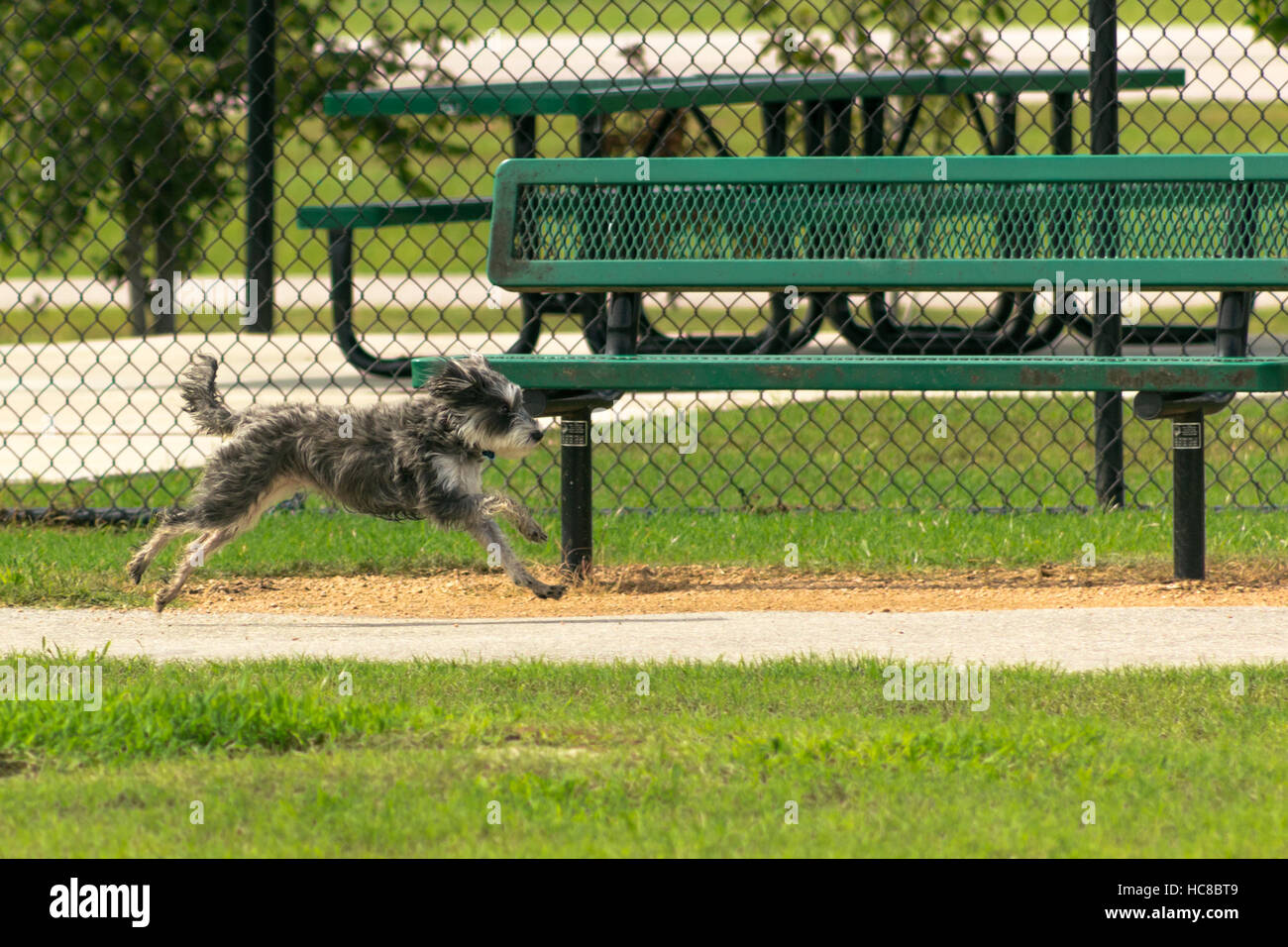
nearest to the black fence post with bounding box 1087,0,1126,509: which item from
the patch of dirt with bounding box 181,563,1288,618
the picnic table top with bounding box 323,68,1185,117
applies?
the patch of dirt with bounding box 181,563,1288,618

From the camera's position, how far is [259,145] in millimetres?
9062

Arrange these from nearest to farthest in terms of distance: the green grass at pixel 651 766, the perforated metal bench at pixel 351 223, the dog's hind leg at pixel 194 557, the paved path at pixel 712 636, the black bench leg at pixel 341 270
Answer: the green grass at pixel 651 766
the paved path at pixel 712 636
the dog's hind leg at pixel 194 557
the perforated metal bench at pixel 351 223
the black bench leg at pixel 341 270

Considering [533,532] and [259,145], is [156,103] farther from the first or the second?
[533,532]

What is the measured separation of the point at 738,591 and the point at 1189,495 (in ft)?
4.92

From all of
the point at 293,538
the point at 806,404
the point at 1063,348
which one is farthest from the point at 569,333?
the point at 293,538

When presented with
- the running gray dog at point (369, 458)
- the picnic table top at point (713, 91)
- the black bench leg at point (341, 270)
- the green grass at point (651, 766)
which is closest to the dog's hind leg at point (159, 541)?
the running gray dog at point (369, 458)

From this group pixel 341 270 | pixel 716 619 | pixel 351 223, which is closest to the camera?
pixel 716 619

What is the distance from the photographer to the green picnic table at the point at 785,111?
8969 mm

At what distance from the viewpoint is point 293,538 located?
21.9 feet

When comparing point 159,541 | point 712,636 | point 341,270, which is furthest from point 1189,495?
point 341,270

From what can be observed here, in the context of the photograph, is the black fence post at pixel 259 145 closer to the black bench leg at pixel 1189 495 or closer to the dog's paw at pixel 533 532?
the dog's paw at pixel 533 532

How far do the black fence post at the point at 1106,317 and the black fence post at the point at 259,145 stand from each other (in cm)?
356

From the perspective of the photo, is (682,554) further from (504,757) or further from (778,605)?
(504,757)

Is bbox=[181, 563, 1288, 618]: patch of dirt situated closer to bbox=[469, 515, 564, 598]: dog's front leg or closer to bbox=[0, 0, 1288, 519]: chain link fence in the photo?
bbox=[469, 515, 564, 598]: dog's front leg
